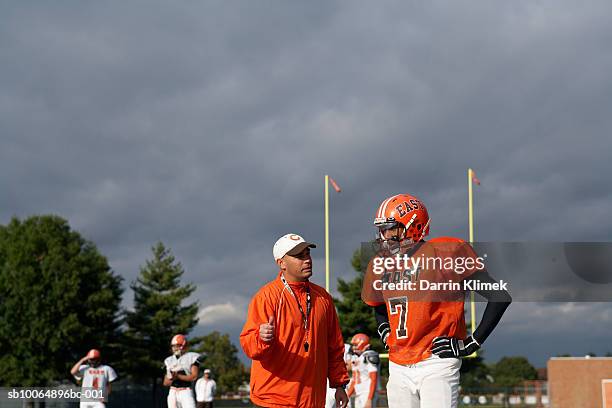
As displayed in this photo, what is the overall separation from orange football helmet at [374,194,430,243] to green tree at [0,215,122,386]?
41.2 m

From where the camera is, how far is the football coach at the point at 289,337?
18.6 feet

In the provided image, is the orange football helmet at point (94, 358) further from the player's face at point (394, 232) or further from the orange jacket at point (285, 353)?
the player's face at point (394, 232)

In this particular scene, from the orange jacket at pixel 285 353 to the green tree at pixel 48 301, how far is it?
133ft

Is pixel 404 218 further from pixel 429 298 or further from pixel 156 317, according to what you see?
pixel 156 317

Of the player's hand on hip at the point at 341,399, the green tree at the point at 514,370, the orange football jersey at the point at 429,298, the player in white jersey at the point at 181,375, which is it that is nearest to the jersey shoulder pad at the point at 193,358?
the player in white jersey at the point at 181,375

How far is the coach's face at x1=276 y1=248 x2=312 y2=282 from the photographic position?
5.89 meters

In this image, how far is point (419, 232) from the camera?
18.3 feet

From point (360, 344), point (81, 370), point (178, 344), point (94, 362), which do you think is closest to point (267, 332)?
point (178, 344)

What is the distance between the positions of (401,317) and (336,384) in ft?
3.65

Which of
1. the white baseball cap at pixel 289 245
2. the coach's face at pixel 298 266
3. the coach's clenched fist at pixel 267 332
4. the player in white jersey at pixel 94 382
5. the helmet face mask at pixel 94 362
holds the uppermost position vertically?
the white baseball cap at pixel 289 245

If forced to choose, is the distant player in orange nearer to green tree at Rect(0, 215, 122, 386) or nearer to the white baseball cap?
the white baseball cap

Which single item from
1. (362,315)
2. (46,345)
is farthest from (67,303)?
(362,315)

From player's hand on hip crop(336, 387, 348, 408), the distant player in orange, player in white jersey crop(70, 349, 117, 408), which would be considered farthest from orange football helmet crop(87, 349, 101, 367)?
the distant player in orange

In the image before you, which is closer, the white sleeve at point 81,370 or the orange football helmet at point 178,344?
the orange football helmet at point 178,344
